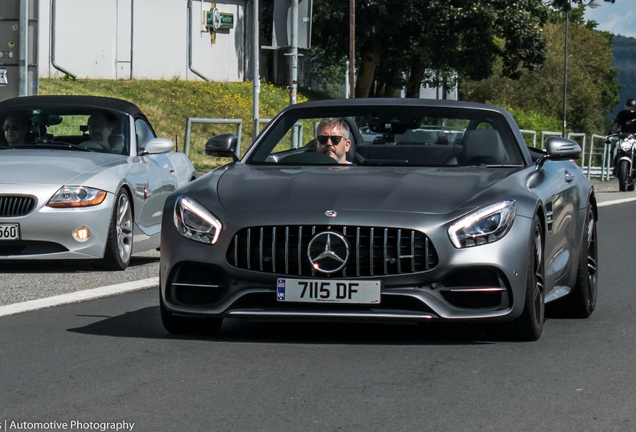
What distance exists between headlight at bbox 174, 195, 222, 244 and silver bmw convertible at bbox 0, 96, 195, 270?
3523 millimetres

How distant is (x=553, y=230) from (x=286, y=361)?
72.8 inches

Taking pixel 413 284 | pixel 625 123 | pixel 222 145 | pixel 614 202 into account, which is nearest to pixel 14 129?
pixel 222 145

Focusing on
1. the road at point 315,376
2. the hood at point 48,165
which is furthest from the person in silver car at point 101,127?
the road at point 315,376

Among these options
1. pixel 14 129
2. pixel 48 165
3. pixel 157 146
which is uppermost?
pixel 14 129

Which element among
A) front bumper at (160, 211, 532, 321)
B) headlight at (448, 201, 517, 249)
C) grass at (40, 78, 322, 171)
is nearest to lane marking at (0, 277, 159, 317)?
front bumper at (160, 211, 532, 321)

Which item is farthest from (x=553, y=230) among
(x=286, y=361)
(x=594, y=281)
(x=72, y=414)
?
(x=72, y=414)

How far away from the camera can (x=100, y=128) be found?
10672 mm

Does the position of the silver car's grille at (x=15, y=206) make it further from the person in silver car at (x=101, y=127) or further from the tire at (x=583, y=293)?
the tire at (x=583, y=293)

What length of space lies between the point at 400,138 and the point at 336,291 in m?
1.84

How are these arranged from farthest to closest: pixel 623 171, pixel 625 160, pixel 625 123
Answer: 1. pixel 623 171
2. pixel 625 160
3. pixel 625 123

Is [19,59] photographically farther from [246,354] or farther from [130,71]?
[130,71]

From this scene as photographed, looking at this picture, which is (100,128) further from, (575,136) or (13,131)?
(575,136)

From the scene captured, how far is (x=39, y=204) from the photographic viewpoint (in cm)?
936

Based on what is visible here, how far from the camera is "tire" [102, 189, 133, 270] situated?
970 cm
